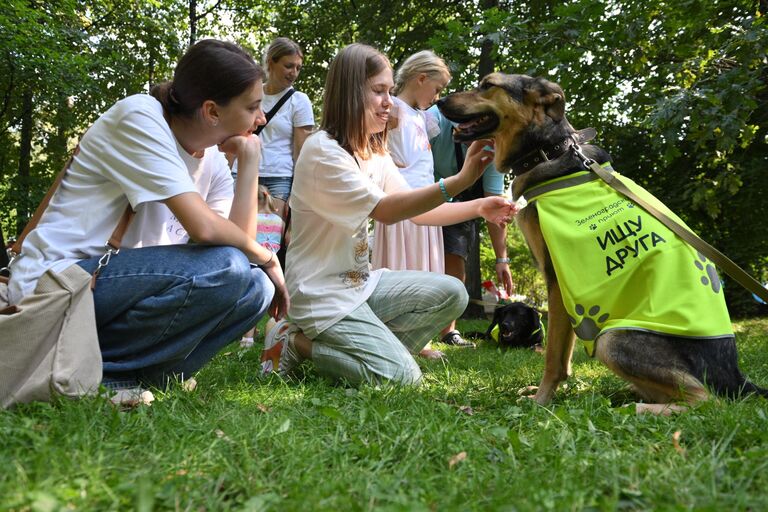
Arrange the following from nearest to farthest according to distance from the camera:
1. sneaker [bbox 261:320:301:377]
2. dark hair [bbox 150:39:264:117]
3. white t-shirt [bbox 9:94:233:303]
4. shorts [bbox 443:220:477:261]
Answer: white t-shirt [bbox 9:94:233:303] → dark hair [bbox 150:39:264:117] → sneaker [bbox 261:320:301:377] → shorts [bbox 443:220:477:261]

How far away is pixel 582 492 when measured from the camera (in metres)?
1.64

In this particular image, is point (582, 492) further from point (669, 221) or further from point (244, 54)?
point (244, 54)

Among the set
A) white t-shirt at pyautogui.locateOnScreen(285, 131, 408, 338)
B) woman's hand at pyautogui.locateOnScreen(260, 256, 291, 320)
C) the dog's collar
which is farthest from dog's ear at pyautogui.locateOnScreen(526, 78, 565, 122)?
woman's hand at pyautogui.locateOnScreen(260, 256, 291, 320)

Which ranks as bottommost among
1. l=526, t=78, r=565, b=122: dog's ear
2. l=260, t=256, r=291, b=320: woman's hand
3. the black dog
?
the black dog

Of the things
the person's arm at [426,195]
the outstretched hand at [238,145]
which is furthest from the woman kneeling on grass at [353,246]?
the outstretched hand at [238,145]

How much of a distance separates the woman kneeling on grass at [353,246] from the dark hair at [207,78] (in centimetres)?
66

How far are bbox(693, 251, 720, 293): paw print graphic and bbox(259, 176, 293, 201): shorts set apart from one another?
3557 millimetres

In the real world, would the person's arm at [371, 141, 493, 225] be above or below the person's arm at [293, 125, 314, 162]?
below

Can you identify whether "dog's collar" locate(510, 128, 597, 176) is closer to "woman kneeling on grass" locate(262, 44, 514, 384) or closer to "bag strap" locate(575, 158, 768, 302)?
"woman kneeling on grass" locate(262, 44, 514, 384)

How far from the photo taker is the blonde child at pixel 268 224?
16.2 ft

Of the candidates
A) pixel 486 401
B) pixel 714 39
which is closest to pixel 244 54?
pixel 486 401

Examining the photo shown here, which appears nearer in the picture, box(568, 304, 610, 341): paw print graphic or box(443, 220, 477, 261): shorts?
box(568, 304, 610, 341): paw print graphic

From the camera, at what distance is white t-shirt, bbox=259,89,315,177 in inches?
216

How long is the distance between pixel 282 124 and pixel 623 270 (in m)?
3.62
